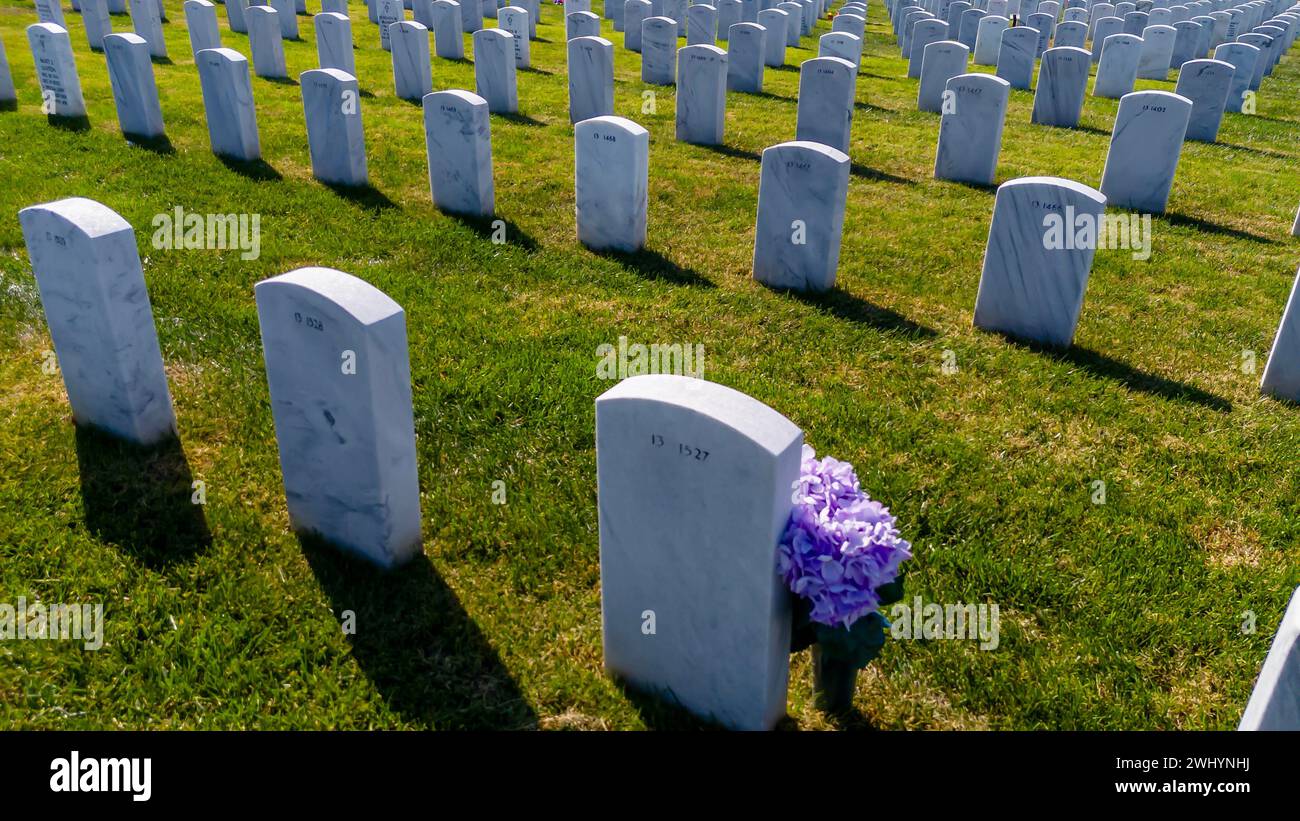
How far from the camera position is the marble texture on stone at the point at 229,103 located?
362 inches

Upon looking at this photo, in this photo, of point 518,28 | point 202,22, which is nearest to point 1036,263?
point 518,28

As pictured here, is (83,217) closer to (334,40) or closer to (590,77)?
(590,77)

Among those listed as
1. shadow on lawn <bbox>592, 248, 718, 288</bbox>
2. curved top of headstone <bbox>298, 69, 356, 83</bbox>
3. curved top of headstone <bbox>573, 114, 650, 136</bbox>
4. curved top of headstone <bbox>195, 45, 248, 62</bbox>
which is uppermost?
curved top of headstone <bbox>195, 45, 248, 62</bbox>

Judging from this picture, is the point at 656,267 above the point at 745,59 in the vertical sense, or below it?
below

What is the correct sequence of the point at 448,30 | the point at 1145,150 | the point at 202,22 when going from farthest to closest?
the point at 448,30 < the point at 202,22 < the point at 1145,150

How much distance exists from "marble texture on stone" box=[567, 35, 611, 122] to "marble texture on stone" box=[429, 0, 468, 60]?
15.4 ft

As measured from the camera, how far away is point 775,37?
675 inches

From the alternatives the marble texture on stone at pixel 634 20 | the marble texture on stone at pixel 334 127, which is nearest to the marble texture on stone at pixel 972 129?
the marble texture on stone at pixel 334 127

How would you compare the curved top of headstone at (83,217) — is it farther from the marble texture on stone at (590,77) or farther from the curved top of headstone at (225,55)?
the marble texture on stone at (590,77)

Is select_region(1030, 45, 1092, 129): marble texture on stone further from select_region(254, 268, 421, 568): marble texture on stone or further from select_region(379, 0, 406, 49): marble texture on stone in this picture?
select_region(254, 268, 421, 568): marble texture on stone

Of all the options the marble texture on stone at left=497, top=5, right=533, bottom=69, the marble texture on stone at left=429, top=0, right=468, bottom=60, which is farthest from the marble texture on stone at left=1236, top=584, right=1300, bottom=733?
the marble texture on stone at left=429, top=0, right=468, bottom=60

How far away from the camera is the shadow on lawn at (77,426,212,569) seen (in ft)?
13.3

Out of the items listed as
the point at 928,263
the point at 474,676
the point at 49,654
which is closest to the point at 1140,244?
the point at 928,263

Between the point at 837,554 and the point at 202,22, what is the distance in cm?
1444
